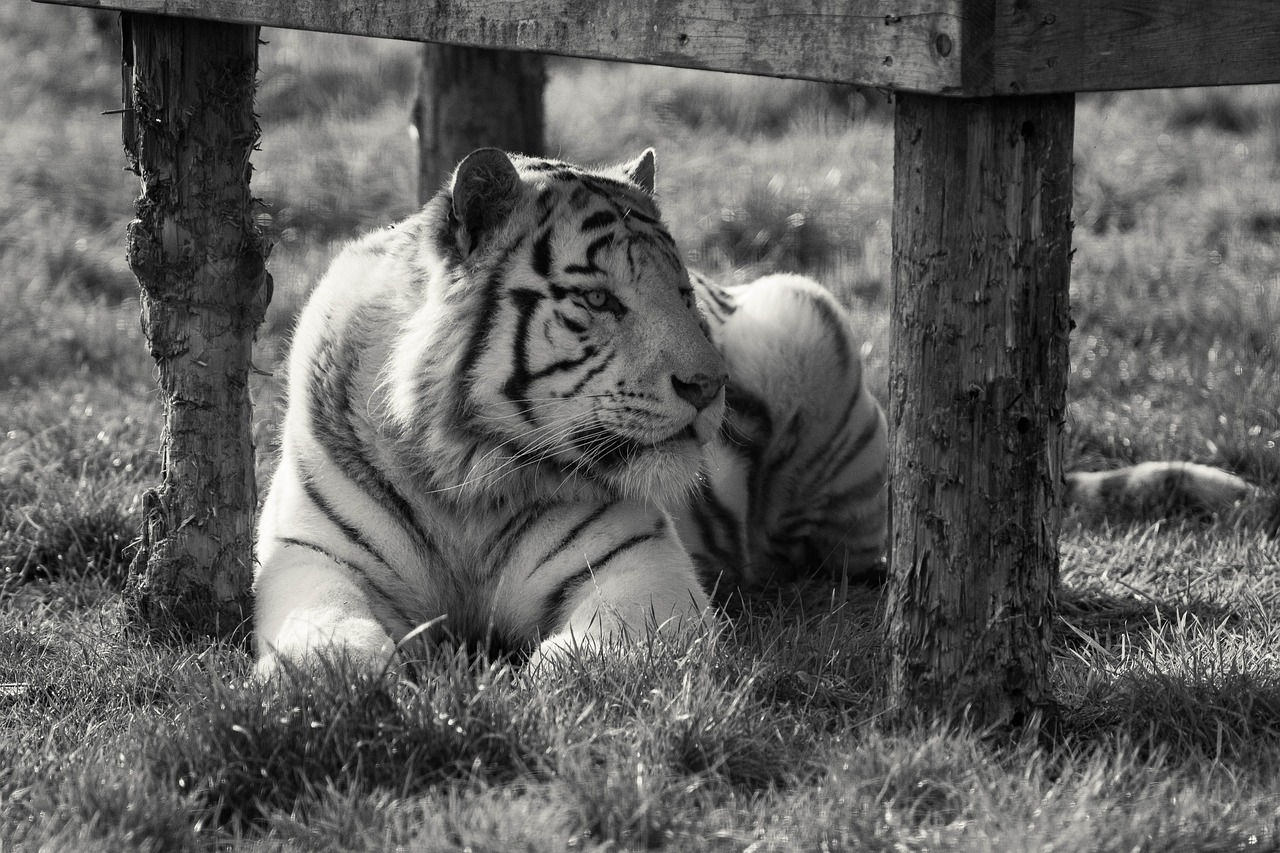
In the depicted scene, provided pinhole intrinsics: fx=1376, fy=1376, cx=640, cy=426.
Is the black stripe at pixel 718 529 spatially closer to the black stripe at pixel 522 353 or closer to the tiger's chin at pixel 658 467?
the tiger's chin at pixel 658 467

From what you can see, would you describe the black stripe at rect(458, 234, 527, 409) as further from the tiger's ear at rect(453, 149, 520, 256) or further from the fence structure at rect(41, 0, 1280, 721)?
the fence structure at rect(41, 0, 1280, 721)

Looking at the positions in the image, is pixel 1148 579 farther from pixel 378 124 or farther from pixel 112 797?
pixel 378 124

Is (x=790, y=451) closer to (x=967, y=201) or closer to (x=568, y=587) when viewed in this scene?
(x=568, y=587)

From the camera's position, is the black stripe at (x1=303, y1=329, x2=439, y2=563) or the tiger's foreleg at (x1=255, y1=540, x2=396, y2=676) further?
the black stripe at (x1=303, y1=329, x2=439, y2=563)

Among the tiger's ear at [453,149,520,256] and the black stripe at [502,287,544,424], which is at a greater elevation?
the tiger's ear at [453,149,520,256]

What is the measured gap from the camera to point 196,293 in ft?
11.5

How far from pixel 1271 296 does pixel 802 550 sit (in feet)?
10.3

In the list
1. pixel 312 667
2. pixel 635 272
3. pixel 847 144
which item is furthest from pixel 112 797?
pixel 847 144

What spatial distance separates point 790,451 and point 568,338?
1.42 metres

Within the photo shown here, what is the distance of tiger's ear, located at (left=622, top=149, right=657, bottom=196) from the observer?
146 inches

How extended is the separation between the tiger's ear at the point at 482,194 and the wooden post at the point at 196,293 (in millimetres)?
693

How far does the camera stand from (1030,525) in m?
2.62

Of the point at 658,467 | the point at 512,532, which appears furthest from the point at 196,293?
the point at 658,467

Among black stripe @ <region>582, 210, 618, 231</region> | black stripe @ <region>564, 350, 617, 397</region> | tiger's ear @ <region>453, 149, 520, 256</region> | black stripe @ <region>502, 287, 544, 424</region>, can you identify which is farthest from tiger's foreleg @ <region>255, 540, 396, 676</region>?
black stripe @ <region>582, 210, 618, 231</region>
